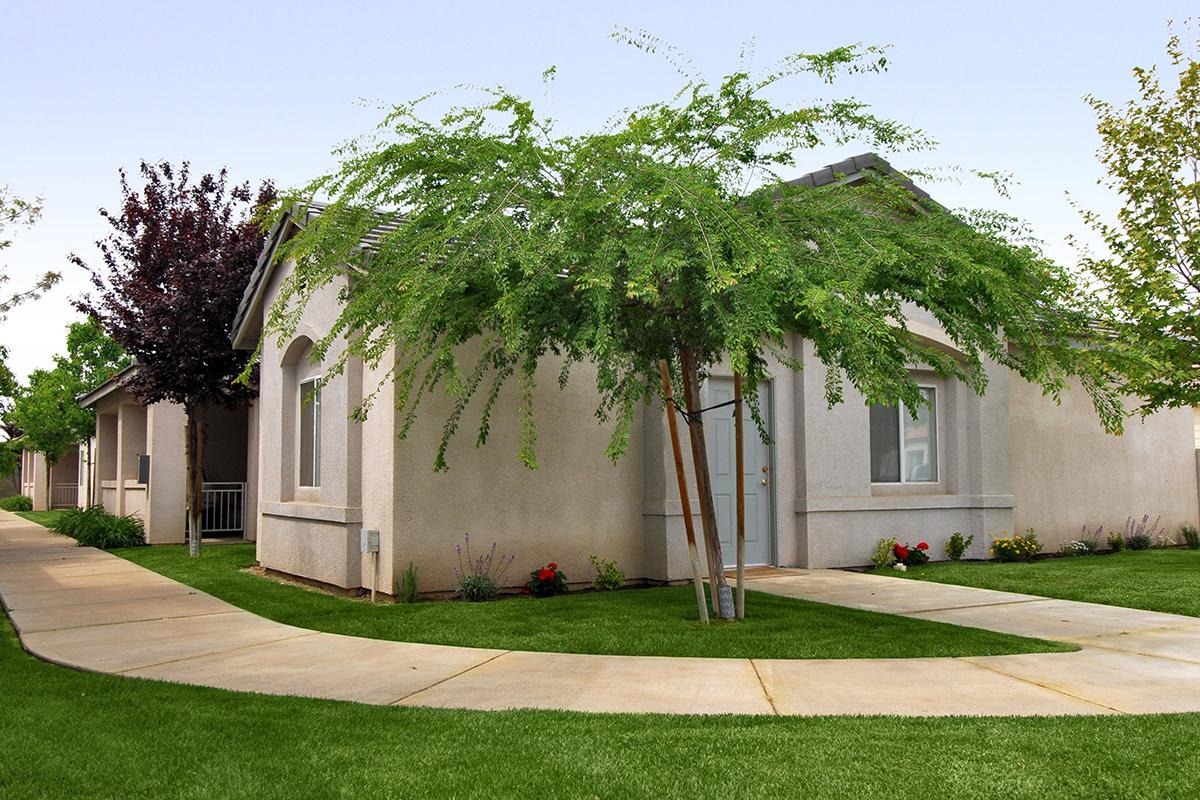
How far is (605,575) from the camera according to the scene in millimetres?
9992

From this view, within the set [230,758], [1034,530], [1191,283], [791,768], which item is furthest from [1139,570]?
[230,758]

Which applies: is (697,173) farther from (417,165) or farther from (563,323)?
(417,165)

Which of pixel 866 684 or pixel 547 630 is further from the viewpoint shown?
pixel 547 630

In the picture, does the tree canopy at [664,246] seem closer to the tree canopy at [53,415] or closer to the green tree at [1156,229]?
the green tree at [1156,229]

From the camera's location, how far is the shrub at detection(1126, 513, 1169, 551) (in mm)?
14430

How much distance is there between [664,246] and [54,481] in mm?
40567

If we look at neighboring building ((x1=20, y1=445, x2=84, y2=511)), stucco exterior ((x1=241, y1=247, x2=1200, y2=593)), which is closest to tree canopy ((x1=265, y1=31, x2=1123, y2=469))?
stucco exterior ((x1=241, y1=247, x2=1200, y2=593))

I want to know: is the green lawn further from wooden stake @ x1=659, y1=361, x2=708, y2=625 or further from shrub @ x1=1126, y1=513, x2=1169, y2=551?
shrub @ x1=1126, y1=513, x2=1169, y2=551

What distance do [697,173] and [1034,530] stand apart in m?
9.60

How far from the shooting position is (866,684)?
18.2ft

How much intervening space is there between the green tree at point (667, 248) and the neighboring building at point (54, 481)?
102ft

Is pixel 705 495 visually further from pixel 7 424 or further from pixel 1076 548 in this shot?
pixel 7 424

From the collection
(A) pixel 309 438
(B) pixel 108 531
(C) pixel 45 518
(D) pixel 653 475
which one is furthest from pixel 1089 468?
(C) pixel 45 518

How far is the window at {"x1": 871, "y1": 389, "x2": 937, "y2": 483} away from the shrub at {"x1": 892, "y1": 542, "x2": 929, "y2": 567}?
91cm
